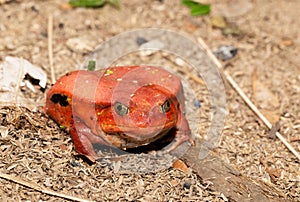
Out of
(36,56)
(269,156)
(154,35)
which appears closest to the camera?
(269,156)

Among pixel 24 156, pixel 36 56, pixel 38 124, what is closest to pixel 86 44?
pixel 36 56

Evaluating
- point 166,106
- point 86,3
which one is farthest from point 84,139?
point 86,3

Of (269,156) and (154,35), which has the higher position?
(154,35)

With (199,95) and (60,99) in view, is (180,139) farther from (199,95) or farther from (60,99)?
(60,99)

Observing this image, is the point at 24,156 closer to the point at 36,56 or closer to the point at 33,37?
the point at 36,56

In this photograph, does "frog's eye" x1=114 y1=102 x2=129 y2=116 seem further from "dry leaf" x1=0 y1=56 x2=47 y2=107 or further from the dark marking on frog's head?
"dry leaf" x1=0 y1=56 x2=47 y2=107
